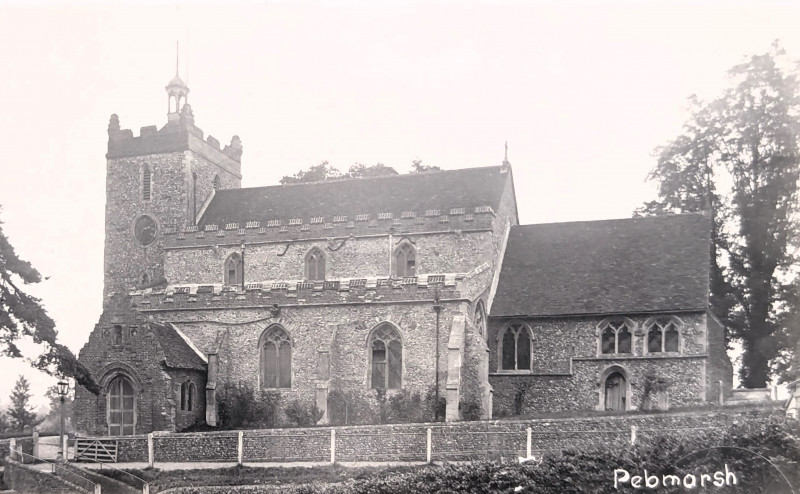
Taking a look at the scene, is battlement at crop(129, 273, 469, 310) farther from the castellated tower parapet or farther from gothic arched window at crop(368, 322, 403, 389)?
the castellated tower parapet

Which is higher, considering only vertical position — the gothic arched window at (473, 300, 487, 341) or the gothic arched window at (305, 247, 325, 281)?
the gothic arched window at (305, 247, 325, 281)

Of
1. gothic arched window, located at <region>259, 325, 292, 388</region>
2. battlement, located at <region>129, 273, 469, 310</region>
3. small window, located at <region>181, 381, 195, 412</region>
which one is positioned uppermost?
battlement, located at <region>129, 273, 469, 310</region>

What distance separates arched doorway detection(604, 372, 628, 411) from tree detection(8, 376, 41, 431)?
103 ft

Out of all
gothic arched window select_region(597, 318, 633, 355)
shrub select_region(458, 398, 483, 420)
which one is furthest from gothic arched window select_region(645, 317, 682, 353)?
shrub select_region(458, 398, 483, 420)

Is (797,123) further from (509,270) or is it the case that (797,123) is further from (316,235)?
(316,235)

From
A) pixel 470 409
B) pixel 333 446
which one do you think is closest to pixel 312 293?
pixel 470 409

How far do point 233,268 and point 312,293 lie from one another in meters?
6.79

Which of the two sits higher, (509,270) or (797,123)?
(797,123)

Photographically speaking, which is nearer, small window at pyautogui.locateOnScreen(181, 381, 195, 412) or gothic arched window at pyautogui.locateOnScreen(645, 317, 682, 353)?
small window at pyautogui.locateOnScreen(181, 381, 195, 412)

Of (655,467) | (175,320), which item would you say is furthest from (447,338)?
(655,467)

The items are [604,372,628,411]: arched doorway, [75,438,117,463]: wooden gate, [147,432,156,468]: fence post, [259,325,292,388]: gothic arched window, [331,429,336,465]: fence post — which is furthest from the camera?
[259,325,292,388]: gothic arched window

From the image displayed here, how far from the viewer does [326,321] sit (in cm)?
3347

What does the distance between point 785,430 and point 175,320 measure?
24.9 m

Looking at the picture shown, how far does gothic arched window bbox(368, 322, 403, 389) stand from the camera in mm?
32625
